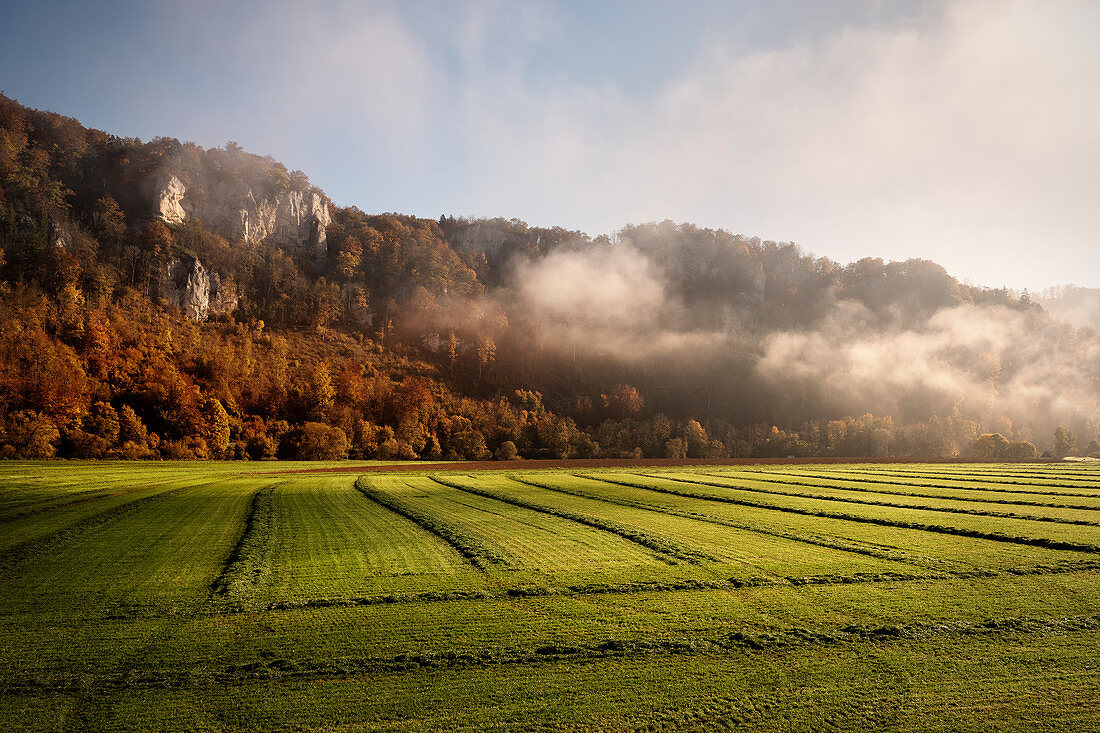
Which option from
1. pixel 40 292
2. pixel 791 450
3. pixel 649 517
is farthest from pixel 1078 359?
pixel 40 292

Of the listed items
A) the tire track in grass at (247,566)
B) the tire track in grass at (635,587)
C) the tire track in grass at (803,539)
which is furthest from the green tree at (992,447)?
the tire track in grass at (247,566)

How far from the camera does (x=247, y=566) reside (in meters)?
13.4

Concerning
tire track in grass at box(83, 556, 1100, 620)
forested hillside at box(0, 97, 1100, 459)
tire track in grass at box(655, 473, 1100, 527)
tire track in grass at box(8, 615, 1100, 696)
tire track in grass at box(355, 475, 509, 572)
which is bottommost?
tire track in grass at box(655, 473, 1100, 527)

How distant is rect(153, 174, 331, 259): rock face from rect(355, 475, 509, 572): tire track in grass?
138m

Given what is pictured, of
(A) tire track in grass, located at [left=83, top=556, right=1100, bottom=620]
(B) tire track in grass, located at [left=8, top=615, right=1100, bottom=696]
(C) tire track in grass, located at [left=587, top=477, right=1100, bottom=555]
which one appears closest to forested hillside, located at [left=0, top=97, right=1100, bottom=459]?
(C) tire track in grass, located at [left=587, top=477, right=1100, bottom=555]

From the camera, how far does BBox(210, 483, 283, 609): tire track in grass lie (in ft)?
36.0

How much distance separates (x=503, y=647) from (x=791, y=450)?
126340 millimetres

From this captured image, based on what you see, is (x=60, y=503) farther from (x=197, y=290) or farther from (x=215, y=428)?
(x=197, y=290)

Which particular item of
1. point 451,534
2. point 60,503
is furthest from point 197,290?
point 451,534

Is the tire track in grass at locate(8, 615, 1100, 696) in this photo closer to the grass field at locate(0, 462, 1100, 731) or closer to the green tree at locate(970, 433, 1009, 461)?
the grass field at locate(0, 462, 1100, 731)

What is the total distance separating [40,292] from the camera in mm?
84000

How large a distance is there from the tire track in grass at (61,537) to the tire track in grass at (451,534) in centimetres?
1083

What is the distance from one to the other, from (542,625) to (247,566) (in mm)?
8798

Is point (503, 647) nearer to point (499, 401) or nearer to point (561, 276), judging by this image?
point (499, 401)
